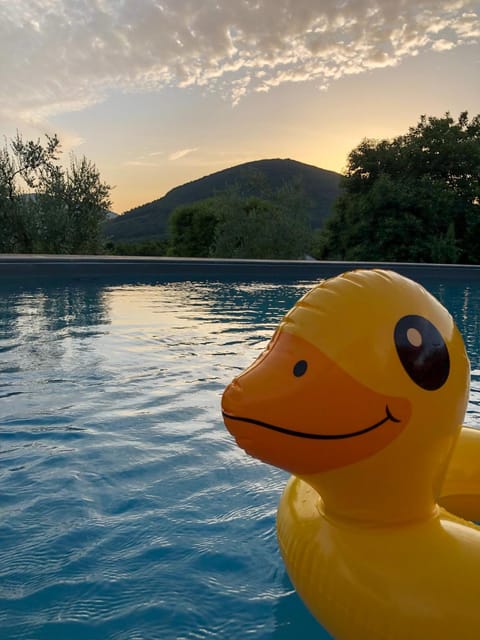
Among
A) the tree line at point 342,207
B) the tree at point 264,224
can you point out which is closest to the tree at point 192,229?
the tree line at point 342,207

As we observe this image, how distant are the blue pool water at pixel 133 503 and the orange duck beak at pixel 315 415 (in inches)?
36.7

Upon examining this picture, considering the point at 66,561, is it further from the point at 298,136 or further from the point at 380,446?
the point at 298,136

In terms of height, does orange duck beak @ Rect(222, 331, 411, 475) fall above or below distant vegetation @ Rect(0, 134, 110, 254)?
below

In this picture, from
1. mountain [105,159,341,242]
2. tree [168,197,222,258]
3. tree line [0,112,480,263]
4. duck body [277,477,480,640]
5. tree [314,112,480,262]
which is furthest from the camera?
mountain [105,159,341,242]

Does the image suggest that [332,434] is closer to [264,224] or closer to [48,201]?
[48,201]

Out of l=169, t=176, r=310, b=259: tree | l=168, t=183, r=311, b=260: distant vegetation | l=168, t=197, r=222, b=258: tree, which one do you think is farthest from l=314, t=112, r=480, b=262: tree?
l=168, t=197, r=222, b=258: tree

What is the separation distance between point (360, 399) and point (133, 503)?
1.71 meters

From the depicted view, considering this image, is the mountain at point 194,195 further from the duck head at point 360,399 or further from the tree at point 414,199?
the duck head at point 360,399

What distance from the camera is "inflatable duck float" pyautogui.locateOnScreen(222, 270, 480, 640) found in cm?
132

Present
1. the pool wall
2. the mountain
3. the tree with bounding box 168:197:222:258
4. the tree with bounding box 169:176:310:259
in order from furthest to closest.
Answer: the mountain
the tree with bounding box 168:197:222:258
the tree with bounding box 169:176:310:259
the pool wall

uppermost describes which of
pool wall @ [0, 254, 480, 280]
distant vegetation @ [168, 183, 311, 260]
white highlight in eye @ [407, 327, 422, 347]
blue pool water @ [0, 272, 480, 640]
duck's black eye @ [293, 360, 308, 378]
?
distant vegetation @ [168, 183, 311, 260]

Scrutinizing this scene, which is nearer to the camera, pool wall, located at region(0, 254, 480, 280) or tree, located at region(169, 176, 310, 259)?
pool wall, located at region(0, 254, 480, 280)

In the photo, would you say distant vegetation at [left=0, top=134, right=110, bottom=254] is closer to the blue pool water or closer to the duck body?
the blue pool water

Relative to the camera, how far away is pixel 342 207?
2308cm
